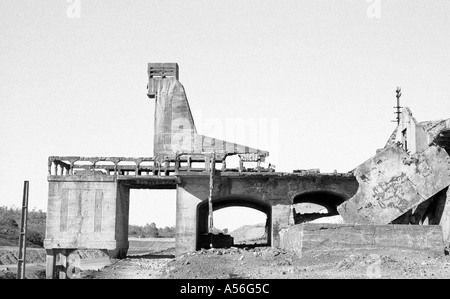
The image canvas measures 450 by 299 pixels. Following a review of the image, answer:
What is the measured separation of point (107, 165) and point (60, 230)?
364 cm

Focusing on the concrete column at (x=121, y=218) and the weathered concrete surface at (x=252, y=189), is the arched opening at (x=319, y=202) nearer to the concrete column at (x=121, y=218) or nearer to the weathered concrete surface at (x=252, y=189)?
the weathered concrete surface at (x=252, y=189)

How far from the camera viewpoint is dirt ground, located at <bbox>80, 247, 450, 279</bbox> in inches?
606

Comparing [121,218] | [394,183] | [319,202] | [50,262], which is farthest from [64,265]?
[394,183]

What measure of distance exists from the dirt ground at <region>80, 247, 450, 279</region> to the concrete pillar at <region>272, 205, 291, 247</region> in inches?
210

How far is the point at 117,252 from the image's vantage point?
29219mm

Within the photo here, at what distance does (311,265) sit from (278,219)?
10.8 metres

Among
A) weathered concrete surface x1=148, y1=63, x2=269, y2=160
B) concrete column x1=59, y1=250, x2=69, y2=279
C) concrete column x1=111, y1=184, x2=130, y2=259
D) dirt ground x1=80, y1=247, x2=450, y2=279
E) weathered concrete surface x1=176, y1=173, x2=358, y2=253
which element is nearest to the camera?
dirt ground x1=80, y1=247, x2=450, y2=279

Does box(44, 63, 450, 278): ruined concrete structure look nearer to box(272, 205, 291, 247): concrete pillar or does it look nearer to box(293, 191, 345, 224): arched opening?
box(272, 205, 291, 247): concrete pillar

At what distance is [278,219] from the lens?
92.8ft

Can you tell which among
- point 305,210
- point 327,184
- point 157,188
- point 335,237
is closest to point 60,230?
point 157,188

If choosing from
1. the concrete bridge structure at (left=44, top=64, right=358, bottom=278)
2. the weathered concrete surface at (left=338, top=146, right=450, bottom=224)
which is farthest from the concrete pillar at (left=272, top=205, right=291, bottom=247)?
the weathered concrete surface at (left=338, top=146, right=450, bottom=224)

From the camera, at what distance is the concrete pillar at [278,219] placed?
28016 mm

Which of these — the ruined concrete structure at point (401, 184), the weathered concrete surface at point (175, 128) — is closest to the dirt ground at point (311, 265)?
the ruined concrete structure at point (401, 184)
